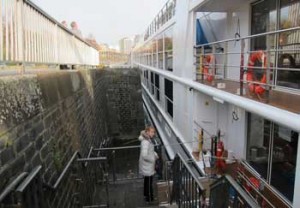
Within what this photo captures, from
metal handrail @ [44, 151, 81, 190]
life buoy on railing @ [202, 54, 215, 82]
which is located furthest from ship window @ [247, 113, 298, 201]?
metal handrail @ [44, 151, 81, 190]

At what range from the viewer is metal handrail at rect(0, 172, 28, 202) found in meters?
2.38

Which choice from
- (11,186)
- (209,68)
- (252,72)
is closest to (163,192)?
(209,68)

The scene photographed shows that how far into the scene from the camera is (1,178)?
251 cm

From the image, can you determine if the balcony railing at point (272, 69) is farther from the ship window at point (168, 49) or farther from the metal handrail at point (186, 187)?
the ship window at point (168, 49)

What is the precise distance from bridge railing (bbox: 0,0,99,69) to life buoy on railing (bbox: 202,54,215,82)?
3085 mm

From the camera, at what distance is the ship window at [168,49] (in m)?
10.2

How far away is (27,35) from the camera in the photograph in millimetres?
3947

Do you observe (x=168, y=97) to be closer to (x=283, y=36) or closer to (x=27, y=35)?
(x=283, y=36)

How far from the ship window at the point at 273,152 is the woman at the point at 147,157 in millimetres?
1937

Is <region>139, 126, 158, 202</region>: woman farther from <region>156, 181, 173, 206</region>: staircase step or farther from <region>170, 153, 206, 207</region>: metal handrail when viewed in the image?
<region>170, 153, 206, 207</region>: metal handrail

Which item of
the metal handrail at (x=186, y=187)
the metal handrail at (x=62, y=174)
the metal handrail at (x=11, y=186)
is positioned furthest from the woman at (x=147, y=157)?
the metal handrail at (x=11, y=186)

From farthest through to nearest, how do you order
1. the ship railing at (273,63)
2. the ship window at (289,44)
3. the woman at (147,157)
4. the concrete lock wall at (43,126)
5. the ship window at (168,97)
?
1. the ship window at (168,97)
2. the woman at (147,157)
3. the ship window at (289,44)
4. the ship railing at (273,63)
5. the concrete lock wall at (43,126)

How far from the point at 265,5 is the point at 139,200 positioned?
4653 millimetres

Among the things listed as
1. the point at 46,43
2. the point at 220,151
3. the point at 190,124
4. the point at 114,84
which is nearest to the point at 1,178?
the point at 46,43
